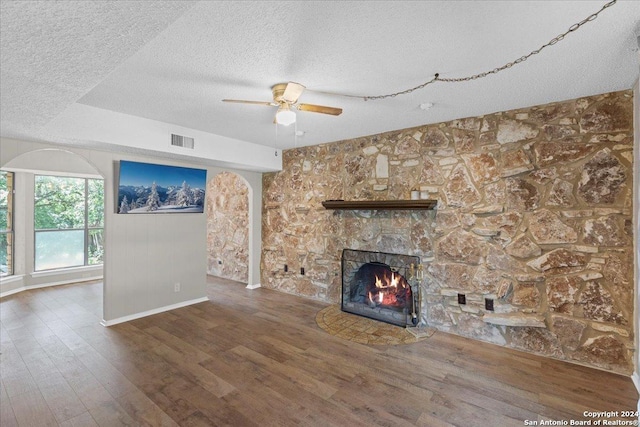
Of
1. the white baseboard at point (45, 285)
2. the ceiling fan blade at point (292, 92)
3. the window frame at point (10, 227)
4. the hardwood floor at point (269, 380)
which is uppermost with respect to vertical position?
the ceiling fan blade at point (292, 92)

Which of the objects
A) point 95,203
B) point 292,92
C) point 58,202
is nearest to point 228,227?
Answer: point 95,203

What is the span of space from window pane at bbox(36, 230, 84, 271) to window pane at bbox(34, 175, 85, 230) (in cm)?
17

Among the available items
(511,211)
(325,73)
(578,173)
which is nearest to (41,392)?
(325,73)

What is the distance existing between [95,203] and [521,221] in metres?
7.94

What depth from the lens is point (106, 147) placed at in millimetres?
3393

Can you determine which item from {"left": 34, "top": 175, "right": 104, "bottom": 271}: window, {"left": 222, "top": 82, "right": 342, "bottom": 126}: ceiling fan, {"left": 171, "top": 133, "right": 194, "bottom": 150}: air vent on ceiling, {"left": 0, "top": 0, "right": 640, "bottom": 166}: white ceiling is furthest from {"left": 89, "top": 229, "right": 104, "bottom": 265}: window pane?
{"left": 222, "top": 82, "right": 342, "bottom": 126}: ceiling fan

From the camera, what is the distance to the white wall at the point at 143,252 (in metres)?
3.67

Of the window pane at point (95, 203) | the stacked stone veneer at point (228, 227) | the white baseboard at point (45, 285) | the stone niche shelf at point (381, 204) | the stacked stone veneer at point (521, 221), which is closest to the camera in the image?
the stacked stone veneer at point (521, 221)

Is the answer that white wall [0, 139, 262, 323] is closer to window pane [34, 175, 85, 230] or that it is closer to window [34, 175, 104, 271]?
window [34, 175, 104, 271]

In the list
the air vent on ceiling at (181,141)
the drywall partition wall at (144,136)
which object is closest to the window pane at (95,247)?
the drywall partition wall at (144,136)

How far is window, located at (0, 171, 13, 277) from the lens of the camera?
5.18 m

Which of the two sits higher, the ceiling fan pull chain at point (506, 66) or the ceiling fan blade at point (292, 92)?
the ceiling fan pull chain at point (506, 66)

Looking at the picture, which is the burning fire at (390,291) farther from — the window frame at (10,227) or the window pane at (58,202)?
the window frame at (10,227)

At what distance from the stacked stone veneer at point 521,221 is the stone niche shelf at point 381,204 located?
0.24m
